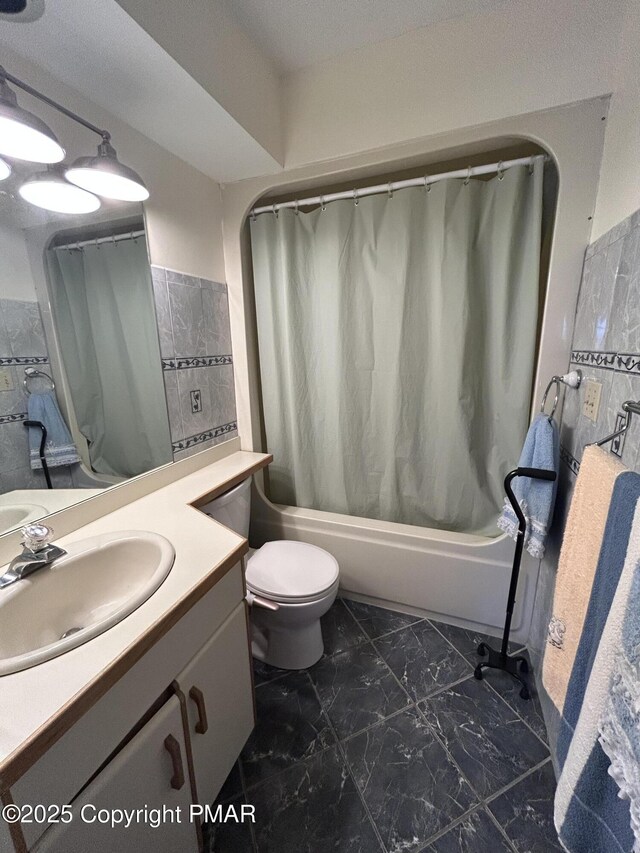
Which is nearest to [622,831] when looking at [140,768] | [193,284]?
[140,768]

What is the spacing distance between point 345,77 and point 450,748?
104 inches

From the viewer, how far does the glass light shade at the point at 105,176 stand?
3.24 feet

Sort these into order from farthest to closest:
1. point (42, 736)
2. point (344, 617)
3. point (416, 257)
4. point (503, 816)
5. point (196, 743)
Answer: point (344, 617) < point (416, 257) < point (503, 816) < point (196, 743) < point (42, 736)

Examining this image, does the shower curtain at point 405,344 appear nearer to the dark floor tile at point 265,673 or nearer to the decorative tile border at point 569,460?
the decorative tile border at point 569,460

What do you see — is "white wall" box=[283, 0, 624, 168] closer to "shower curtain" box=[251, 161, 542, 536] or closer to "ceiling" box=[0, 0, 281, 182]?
"shower curtain" box=[251, 161, 542, 536]

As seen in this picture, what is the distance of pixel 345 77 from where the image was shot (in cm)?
141

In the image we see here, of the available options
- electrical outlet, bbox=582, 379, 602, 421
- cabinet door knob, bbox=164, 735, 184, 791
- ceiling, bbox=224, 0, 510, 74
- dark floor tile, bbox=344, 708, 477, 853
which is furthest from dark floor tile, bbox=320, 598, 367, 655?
ceiling, bbox=224, 0, 510, 74

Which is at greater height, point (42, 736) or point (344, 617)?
point (42, 736)

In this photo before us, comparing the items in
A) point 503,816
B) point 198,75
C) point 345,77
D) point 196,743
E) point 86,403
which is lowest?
point 503,816

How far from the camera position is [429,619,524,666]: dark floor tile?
155 centimetres

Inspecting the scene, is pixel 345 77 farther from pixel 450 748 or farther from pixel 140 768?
pixel 450 748

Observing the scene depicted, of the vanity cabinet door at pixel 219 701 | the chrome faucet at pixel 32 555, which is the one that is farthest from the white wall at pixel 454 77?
the vanity cabinet door at pixel 219 701

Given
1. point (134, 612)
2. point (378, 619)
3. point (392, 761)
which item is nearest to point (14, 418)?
point (134, 612)

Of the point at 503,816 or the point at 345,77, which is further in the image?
the point at 345,77
